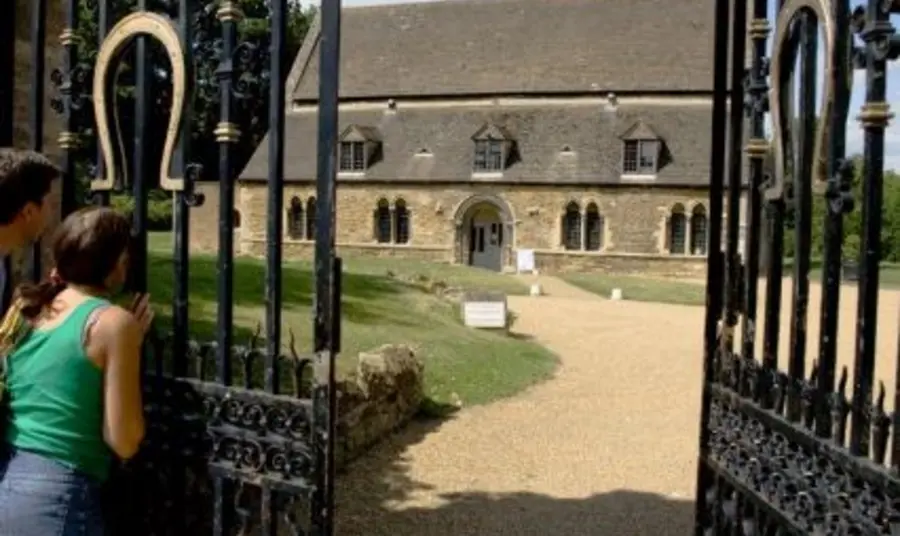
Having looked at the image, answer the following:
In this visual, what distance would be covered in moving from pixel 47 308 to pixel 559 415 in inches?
331

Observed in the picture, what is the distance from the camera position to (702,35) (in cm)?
3747

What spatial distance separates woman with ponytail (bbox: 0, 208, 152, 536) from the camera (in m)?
2.54

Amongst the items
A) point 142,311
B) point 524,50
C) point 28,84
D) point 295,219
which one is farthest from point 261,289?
point 524,50

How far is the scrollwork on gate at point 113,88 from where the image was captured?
3258 mm

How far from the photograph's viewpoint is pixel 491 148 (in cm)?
3612

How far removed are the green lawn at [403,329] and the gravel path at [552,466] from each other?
1.74 ft

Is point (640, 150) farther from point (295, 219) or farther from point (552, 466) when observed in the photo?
point (552, 466)

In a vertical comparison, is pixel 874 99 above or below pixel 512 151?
below

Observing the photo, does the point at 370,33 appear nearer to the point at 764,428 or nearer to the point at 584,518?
the point at 584,518

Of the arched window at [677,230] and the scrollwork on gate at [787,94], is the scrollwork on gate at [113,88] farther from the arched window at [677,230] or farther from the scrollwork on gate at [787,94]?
the arched window at [677,230]

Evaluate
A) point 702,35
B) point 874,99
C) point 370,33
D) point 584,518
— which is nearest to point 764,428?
point 874,99

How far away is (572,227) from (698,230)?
4991mm

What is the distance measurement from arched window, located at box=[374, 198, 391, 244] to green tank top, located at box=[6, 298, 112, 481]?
34745 millimetres

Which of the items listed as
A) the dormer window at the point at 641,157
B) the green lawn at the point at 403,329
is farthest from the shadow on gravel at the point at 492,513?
the dormer window at the point at 641,157
